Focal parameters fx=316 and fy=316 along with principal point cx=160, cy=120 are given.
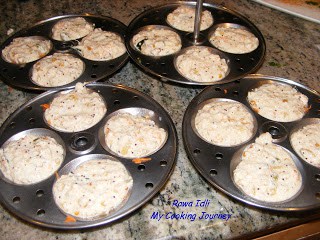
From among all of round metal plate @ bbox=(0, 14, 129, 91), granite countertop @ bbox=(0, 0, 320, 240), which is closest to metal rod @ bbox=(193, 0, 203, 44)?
granite countertop @ bbox=(0, 0, 320, 240)

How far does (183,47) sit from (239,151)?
102 cm

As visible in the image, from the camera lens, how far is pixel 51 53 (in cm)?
245

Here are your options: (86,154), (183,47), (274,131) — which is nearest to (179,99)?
(183,47)

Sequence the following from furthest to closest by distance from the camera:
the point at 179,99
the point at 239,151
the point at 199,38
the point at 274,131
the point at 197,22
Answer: the point at 199,38 → the point at 197,22 → the point at 179,99 → the point at 274,131 → the point at 239,151

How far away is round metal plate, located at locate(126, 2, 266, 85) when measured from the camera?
7.41 feet

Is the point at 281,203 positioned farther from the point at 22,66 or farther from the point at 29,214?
the point at 22,66

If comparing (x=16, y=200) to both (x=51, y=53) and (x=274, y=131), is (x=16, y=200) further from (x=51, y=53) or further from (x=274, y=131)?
(x=274, y=131)

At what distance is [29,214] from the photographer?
154 cm

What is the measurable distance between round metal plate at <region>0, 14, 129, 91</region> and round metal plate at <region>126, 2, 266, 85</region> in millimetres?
131

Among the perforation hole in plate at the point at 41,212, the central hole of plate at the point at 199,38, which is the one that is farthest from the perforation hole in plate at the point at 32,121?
the central hole of plate at the point at 199,38

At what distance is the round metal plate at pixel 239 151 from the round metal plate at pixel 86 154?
14cm

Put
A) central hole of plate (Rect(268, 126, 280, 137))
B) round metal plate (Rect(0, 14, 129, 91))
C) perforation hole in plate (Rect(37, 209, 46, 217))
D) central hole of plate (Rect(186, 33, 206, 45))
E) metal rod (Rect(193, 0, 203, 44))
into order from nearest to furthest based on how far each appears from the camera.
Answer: perforation hole in plate (Rect(37, 209, 46, 217))
central hole of plate (Rect(268, 126, 280, 137))
round metal plate (Rect(0, 14, 129, 91))
metal rod (Rect(193, 0, 203, 44))
central hole of plate (Rect(186, 33, 206, 45))

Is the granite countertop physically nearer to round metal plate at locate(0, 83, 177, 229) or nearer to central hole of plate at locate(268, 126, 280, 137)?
round metal plate at locate(0, 83, 177, 229)

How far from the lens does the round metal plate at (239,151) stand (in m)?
1.61
